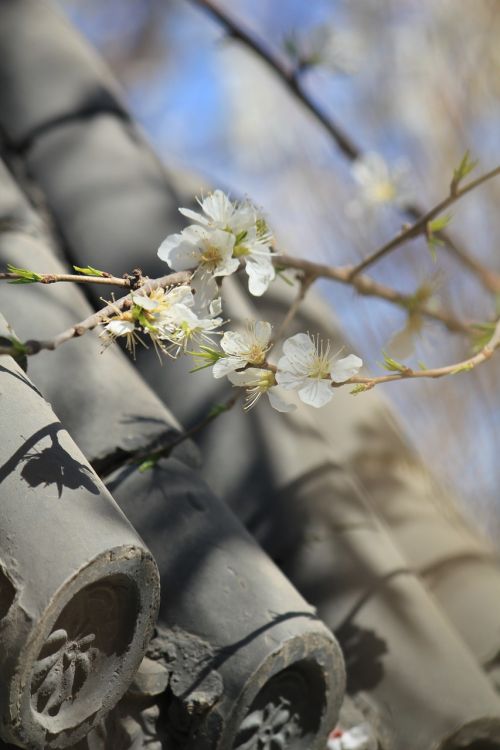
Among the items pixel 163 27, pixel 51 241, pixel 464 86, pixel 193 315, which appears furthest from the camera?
pixel 163 27

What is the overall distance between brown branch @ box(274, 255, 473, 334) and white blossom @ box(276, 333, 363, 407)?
0.52ft

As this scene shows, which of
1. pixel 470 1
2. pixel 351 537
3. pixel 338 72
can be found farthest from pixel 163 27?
pixel 351 537

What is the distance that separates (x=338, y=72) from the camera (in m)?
1.14

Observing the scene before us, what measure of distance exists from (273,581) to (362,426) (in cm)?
56

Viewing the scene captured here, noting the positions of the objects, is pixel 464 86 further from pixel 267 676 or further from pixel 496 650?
pixel 267 676

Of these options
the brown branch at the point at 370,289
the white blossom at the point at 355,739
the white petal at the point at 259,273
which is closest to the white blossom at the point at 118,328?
the white petal at the point at 259,273

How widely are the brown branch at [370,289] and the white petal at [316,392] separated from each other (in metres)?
0.17

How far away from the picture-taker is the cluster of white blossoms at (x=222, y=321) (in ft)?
2.02

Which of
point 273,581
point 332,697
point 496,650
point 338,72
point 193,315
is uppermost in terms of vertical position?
point 338,72

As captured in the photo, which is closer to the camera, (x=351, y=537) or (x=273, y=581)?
(x=273, y=581)

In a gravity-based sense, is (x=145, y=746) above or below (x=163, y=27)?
below

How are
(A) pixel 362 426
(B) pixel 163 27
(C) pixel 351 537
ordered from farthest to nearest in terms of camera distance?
(B) pixel 163 27 < (A) pixel 362 426 < (C) pixel 351 537

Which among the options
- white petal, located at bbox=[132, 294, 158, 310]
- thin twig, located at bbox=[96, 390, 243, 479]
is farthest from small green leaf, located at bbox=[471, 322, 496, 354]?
white petal, located at bbox=[132, 294, 158, 310]

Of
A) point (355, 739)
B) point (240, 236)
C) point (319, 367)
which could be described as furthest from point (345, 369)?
point (355, 739)
